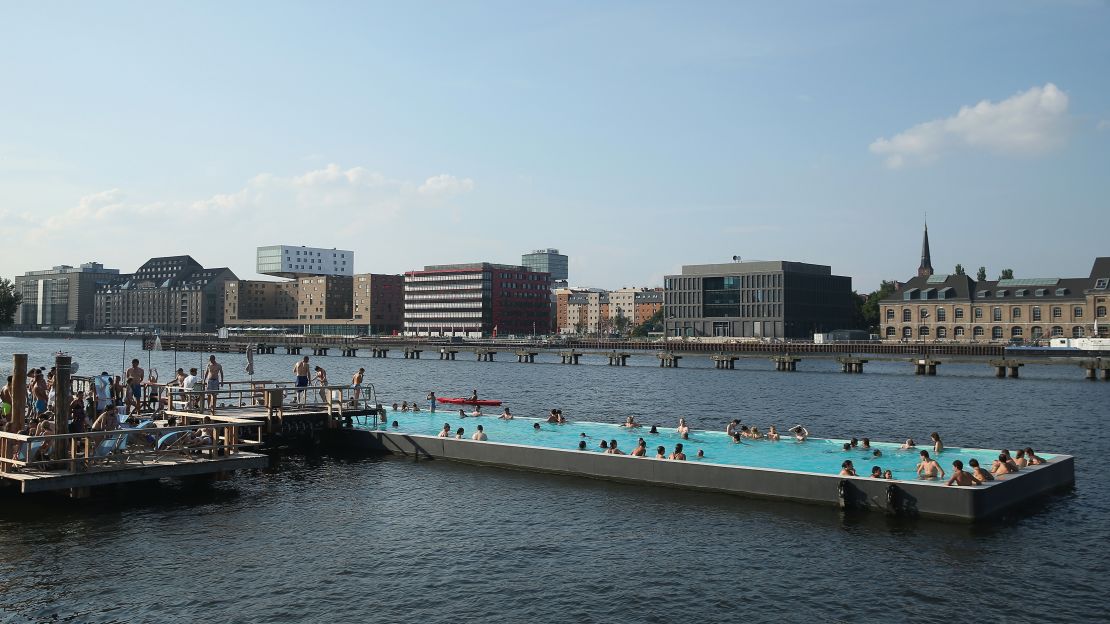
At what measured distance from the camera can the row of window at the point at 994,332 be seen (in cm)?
14841

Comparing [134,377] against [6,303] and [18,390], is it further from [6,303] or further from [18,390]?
[6,303]

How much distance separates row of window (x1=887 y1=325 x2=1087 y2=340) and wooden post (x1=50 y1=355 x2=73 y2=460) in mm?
160518

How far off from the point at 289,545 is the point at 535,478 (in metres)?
12.5

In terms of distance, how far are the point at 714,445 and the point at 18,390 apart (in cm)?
2800

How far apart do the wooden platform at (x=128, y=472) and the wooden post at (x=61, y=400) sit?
0.81 metres

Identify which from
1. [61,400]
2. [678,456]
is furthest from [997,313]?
[61,400]

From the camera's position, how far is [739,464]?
109 feet

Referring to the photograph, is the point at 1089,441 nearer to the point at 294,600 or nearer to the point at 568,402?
the point at 568,402

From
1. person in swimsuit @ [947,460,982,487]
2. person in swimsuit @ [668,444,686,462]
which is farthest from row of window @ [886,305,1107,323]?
person in swimsuit @ [668,444,686,462]

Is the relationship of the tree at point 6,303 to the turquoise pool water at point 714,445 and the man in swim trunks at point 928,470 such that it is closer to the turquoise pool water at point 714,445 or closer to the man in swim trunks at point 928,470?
the turquoise pool water at point 714,445

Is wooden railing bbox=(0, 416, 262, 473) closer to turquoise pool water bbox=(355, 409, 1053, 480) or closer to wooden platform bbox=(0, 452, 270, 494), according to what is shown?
wooden platform bbox=(0, 452, 270, 494)

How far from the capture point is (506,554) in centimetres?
2381

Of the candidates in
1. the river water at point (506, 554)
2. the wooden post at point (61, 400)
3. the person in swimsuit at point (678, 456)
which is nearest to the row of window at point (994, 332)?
the river water at point (506, 554)

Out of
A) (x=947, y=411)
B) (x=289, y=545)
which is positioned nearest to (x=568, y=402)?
(x=947, y=411)
